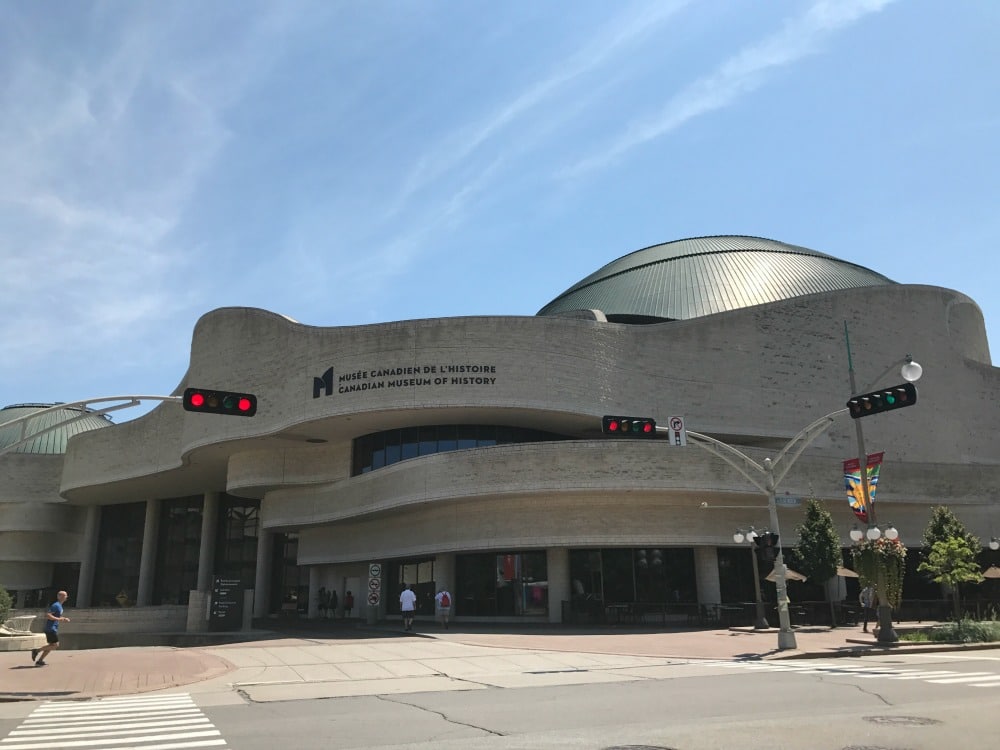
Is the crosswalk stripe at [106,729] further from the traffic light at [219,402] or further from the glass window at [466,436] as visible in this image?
the glass window at [466,436]

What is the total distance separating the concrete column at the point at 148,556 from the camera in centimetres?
5922

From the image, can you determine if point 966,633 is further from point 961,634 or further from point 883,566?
point 883,566

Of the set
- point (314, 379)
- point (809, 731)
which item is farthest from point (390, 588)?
point (809, 731)

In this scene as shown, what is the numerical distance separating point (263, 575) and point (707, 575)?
27.2 meters

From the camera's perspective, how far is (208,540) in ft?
184

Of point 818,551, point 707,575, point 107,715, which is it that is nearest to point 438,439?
point 707,575

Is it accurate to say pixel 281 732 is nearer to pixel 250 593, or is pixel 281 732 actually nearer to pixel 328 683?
pixel 328 683

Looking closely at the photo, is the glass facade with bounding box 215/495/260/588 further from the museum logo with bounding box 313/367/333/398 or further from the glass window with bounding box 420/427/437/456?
the glass window with bounding box 420/427/437/456

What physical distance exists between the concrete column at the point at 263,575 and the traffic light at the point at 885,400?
38279mm

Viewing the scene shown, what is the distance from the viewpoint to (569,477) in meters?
34.6

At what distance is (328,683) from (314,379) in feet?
82.2

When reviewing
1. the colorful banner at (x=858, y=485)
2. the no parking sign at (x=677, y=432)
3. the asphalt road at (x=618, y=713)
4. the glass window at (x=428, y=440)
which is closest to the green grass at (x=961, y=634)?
the colorful banner at (x=858, y=485)

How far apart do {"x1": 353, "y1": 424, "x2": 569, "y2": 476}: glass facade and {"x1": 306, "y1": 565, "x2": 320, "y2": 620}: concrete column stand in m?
10.2

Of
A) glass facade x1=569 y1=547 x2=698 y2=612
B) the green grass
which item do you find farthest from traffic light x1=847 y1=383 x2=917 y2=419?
glass facade x1=569 y1=547 x2=698 y2=612
